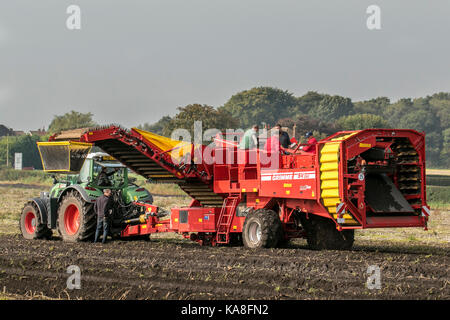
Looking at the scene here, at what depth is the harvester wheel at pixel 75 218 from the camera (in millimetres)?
18719

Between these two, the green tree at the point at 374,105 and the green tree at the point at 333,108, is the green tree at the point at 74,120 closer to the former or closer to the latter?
the green tree at the point at 333,108

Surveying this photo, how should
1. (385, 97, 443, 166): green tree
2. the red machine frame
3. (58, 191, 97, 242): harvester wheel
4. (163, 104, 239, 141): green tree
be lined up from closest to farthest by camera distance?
the red machine frame, (58, 191, 97, 242): harvester wheel, (163, 104, 239, 141): green tree, (385, 97, 443, 166): green tree

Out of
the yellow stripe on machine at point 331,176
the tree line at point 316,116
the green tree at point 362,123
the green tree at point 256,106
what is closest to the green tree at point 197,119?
the tree line at point 316,116

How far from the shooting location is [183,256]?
48.9 ft

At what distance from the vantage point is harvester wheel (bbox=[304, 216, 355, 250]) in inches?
640

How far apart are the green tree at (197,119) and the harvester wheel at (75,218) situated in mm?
35756

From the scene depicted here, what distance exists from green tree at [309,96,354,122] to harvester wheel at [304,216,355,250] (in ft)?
294

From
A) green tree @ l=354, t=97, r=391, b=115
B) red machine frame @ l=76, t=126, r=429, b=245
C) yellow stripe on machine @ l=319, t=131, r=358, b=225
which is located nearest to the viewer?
yellow stripe on machine @ l=319, t=131, r=358, b=225

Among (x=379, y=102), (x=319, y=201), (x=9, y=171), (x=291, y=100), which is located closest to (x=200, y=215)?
(x=319, y=201)

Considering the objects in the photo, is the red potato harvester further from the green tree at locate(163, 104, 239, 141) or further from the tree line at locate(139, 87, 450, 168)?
the tree line at locate(139, 87, 450, 168)

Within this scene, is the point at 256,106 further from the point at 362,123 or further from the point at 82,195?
the point at 82,195

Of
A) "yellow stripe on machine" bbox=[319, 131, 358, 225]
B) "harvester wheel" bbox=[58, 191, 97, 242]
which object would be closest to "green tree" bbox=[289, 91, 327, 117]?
"harvester wheel" bbox=[58, 191, 97, 242]

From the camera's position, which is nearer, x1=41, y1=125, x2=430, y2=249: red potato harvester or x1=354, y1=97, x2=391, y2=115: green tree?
x1=41, y1=125, x2=430, y2=249: red potato harvester
